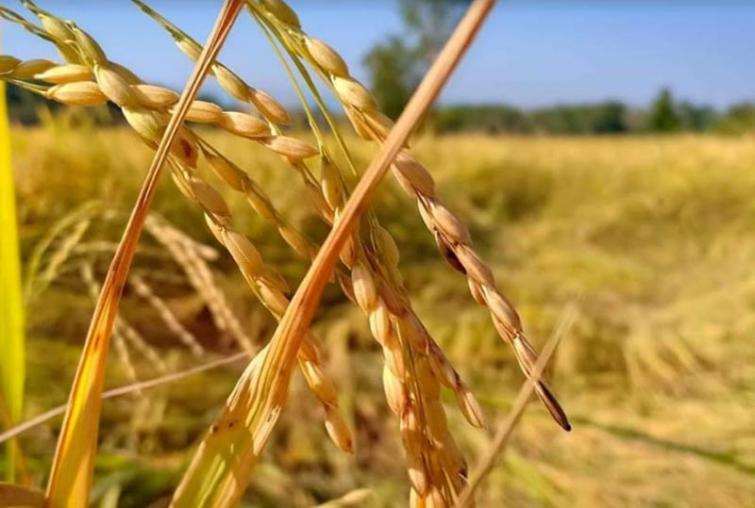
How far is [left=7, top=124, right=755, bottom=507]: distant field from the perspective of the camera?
0.66 m

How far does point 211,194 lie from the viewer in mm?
182

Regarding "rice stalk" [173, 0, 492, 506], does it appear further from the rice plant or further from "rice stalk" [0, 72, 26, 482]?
"rice stalk" [0, 72, 26, 482]

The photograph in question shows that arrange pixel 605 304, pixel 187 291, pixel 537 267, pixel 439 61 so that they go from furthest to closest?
pixel 537 267
pixel 605 304
pixel 187 291
pixel 439 61

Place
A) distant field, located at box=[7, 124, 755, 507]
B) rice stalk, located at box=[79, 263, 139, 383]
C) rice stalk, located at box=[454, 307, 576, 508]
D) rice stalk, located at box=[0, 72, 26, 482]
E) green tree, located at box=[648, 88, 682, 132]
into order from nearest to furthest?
1. rice stalk, located at box=[454, 307, 576, 508]
2. rice stalk, located at box=[0, 72, 26, 482]
3. rice stalk, located at box=[79, 263, 139, 383]
4. distant field, located at box=[7, 124, 755, 507]
5. green tree, located at box=[648, 88, 682, 132]

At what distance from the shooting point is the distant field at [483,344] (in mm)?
656

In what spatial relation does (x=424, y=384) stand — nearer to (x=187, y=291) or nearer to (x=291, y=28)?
(x=291, y=28)

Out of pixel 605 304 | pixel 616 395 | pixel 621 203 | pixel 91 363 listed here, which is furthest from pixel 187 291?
pixel 621 203

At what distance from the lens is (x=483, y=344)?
1158mm

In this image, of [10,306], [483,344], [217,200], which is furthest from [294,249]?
[483,344]

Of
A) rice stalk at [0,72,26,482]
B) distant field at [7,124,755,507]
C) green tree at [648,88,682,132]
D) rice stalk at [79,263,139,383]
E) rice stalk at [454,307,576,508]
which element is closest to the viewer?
rice stalk at [454,307,576,508]

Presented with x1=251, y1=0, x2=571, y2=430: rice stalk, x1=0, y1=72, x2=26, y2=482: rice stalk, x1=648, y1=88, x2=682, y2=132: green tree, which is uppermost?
x1=251, y1=0, x2=571, y2=430: rice stalk

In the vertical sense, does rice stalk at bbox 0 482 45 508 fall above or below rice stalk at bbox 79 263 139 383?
above

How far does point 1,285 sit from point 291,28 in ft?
0.60

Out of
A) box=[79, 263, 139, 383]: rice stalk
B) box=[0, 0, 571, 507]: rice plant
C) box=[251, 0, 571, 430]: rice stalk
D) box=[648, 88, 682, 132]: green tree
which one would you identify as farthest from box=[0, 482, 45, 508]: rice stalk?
box=[648, 88, 682, 132]: green tree
